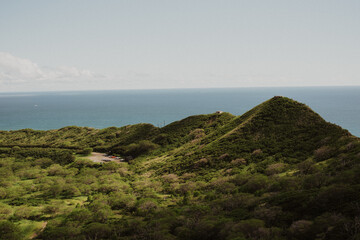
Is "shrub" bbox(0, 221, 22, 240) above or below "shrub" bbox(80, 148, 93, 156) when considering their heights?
above

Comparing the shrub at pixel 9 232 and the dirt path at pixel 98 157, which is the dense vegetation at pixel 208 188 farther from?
the dirt path at pixel 98 157

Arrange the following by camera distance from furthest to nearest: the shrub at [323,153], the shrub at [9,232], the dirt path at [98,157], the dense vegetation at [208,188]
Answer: the dirt path at [98,157] → the shrub at [323,153] → the shrub at [9,232] → the dense vegetation at [208,188]

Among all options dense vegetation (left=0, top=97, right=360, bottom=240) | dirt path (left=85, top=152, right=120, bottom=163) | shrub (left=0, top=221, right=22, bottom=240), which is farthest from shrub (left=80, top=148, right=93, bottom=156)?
shrub (left=0, top=221, right=22, bottom=240)

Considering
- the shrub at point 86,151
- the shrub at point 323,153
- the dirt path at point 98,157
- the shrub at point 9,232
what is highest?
the shrub at point 323,153

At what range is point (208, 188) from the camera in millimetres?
41750

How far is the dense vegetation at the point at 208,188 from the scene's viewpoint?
2336cm

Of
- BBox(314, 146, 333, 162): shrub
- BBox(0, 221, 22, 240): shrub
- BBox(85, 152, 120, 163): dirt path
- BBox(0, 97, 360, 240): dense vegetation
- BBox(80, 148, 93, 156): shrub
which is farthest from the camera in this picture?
BBox(80, 148, 93, 156): shrub

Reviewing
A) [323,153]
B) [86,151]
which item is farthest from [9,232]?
[86,151]

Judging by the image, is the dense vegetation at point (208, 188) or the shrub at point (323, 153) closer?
the dense vegetation at point (208, 188)

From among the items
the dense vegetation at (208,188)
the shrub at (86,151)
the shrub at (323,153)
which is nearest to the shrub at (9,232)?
the dense vegetation at (208,188)

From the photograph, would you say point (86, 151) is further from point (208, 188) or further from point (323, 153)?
point (323, 153)

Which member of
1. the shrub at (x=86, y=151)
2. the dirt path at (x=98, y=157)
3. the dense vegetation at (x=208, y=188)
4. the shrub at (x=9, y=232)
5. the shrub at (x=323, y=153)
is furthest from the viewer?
the shrub at (x=86, y=151)

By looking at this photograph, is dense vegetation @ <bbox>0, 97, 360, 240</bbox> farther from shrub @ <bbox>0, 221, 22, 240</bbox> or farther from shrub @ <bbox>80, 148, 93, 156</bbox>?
shrub @ <bbox>80, 148, 93, 156</bbox>

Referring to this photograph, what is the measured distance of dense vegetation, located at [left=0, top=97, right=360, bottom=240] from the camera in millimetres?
23359
